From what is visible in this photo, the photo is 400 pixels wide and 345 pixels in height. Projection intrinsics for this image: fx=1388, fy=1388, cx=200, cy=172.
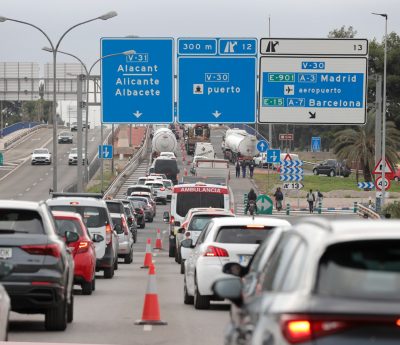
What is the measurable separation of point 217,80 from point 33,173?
5786cm

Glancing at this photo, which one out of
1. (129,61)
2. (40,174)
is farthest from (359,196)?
(129,61)

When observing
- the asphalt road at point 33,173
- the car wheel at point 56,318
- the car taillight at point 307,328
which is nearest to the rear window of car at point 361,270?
the car taillight at point 307,328

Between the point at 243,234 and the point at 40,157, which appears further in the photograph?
the point at 40,157

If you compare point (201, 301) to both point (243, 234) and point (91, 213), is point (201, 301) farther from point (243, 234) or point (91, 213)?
point (91, 213)

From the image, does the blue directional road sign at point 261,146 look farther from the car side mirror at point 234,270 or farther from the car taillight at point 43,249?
the car side mirror at point 234,270

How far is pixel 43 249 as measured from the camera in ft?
50.4

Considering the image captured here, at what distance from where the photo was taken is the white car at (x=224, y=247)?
19.1 meters

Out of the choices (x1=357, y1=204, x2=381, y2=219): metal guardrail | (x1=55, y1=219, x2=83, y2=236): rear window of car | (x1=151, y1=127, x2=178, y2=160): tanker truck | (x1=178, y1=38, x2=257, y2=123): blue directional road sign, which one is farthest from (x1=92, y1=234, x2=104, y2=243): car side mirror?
(x1=151, y1=127, x2=178, y2=160): tanker truck

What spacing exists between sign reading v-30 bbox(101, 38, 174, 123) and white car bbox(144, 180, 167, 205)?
33981 millimetres

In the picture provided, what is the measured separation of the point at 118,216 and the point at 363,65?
13068mm

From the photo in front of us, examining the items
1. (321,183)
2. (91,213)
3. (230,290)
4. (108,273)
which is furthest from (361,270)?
(321,183)

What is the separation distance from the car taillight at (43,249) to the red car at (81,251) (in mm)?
6045

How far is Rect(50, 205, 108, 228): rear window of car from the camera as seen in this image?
1096 inches

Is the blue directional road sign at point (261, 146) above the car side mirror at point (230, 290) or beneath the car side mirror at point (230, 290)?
beneath
